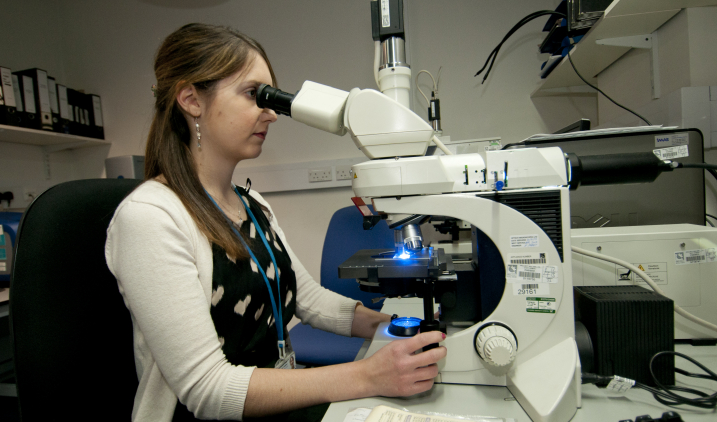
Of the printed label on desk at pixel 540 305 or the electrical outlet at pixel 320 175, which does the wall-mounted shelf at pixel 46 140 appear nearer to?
the electrical outlet at pixel 320 175

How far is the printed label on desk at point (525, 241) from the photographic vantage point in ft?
1.84

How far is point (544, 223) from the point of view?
0.57m

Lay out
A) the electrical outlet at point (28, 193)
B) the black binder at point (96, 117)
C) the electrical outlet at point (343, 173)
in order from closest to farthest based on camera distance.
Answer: the electrical outlet at point (343, 173) → the electrical outlet at point (28, 193) → the black binder at point (96, 117)

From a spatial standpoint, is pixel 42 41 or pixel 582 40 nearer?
pixel 582 40

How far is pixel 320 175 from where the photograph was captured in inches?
80.4

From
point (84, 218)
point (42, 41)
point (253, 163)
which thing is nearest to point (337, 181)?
point (253, 163)

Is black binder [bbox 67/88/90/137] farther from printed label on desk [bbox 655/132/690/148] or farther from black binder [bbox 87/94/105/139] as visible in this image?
printed label on desk [bbox 655/132/690/148]

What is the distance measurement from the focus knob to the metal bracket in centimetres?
111

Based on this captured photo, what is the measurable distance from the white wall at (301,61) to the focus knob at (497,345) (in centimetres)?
152

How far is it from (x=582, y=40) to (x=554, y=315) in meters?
1.12

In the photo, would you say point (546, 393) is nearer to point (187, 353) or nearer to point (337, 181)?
point (187, 353)

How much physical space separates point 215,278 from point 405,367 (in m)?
0.39

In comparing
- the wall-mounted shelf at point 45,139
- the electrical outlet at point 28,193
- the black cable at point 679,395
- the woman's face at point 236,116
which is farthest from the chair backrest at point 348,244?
the electrical outlet at point 28,193

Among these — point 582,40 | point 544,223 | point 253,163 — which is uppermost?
point 582,40
